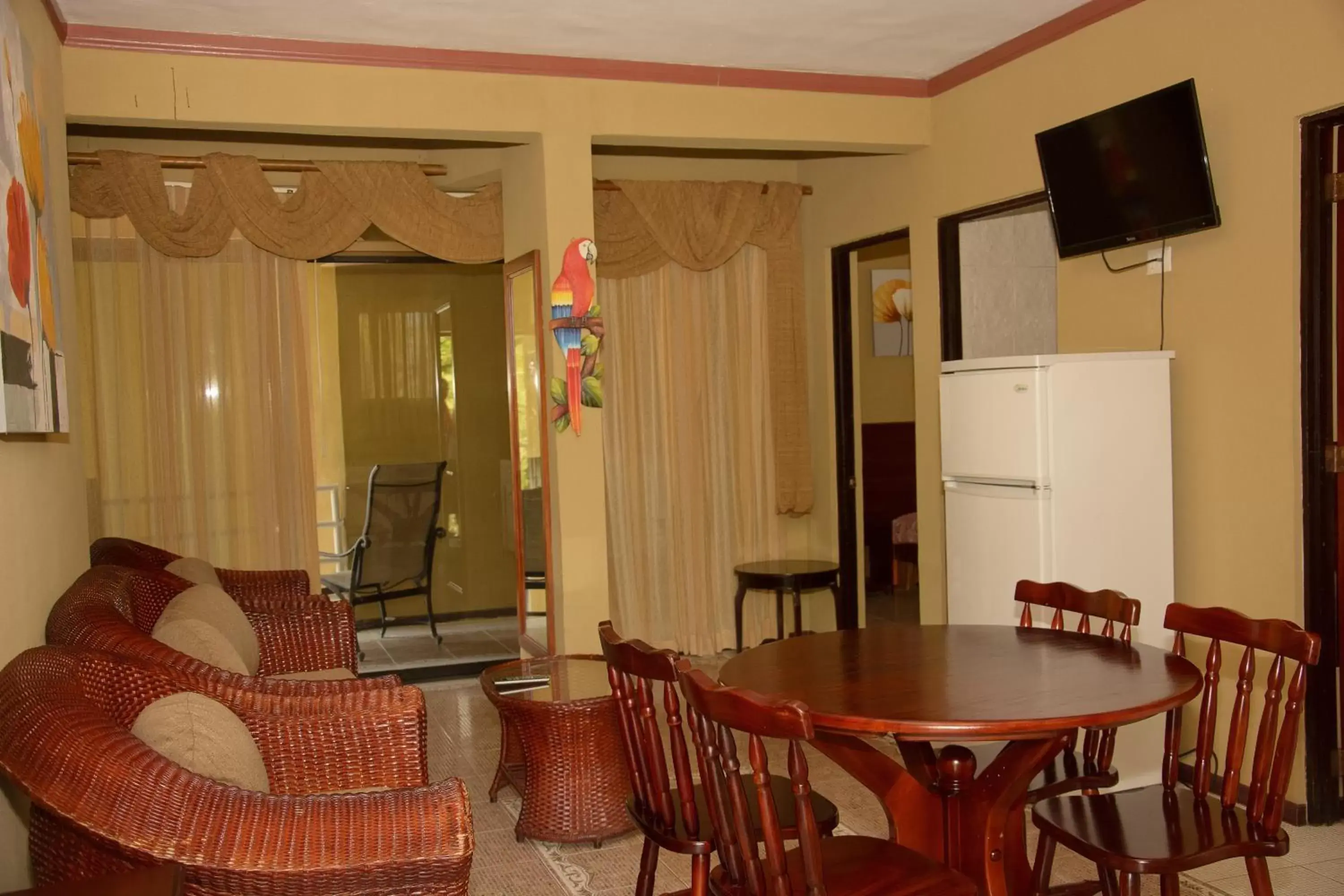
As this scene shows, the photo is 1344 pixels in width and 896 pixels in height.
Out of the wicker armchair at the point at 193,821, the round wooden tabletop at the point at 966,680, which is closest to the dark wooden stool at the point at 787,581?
the round wooden tabletop at the point at 966,680

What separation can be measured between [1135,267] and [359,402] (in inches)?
140

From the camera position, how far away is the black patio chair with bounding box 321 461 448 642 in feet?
19.1

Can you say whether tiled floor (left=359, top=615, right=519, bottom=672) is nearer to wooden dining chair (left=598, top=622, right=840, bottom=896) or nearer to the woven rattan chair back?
the woven rattan chair back

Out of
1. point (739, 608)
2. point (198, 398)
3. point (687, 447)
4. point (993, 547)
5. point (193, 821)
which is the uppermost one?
point (198, 398)

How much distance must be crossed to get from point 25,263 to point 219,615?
3.77ft

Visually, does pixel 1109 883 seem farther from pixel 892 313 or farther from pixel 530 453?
pixel 892 313

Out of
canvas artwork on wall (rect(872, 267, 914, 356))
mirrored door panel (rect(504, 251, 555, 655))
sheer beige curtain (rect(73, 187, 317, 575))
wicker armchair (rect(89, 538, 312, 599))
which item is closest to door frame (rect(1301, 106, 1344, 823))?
mirrored door panel (rect(504, 251, 555, 655))

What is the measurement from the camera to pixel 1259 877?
8.04 ft

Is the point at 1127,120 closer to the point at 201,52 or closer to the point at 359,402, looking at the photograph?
the point at 201,52

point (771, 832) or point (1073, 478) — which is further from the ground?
point (1073, 478)

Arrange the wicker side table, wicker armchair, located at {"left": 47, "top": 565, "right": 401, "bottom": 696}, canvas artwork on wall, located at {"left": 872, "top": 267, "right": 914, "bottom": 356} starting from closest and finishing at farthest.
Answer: wicker armchair, located at {"left": 47, "top": 565, "right": 401, "bottom": 696}
the wicker side table
canvas artwork on wall, located at {"left": 872, "top": 267, "right": 914, "bottom": 356}

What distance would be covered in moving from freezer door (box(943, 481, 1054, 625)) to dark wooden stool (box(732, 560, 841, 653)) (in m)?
1.50

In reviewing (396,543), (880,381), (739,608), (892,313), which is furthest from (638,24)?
(880,381)

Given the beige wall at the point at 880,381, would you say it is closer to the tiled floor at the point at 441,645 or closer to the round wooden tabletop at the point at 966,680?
the tiled floor at the point at 441,645
